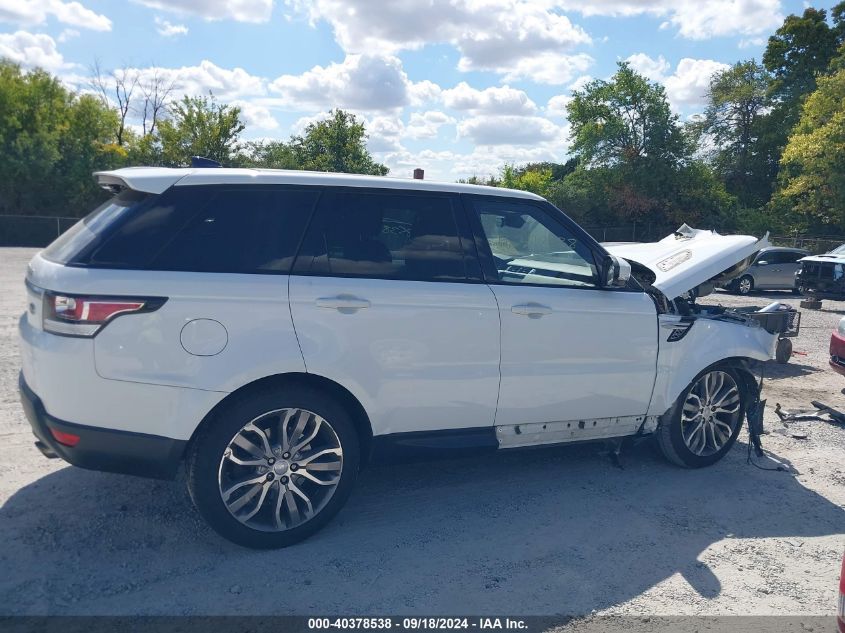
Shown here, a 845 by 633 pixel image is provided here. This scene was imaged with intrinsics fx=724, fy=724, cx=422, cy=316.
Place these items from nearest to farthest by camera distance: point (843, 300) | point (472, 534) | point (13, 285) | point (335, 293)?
point (335, 293), point (472, 534), point (13, 285), point (843, 300)

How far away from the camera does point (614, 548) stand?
4.19 m

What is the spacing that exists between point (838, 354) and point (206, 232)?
710cm

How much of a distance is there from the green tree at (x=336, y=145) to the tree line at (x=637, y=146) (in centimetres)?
7

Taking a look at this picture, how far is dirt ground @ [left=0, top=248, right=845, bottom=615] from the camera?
356cm

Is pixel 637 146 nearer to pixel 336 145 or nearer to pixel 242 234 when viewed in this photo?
pixel 336 145

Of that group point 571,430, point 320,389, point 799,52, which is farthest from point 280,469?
point 799,52

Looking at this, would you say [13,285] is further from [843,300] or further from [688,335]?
[843,300]

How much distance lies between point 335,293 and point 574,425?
195 centimetres

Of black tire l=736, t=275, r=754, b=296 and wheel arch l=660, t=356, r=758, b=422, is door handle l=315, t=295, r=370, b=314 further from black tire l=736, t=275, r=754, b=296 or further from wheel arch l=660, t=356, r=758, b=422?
black tire l=736, t=275, r=754, b=296

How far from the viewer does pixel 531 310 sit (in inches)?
177

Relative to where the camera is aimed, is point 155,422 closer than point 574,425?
Yes

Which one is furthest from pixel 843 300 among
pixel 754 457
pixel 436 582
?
pixel 436 582

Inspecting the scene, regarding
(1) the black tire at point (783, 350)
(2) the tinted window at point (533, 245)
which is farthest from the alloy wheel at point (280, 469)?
(1) the black tire at point (783, 350)

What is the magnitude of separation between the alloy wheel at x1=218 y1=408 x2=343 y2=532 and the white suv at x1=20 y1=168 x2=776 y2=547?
0.5 inches
